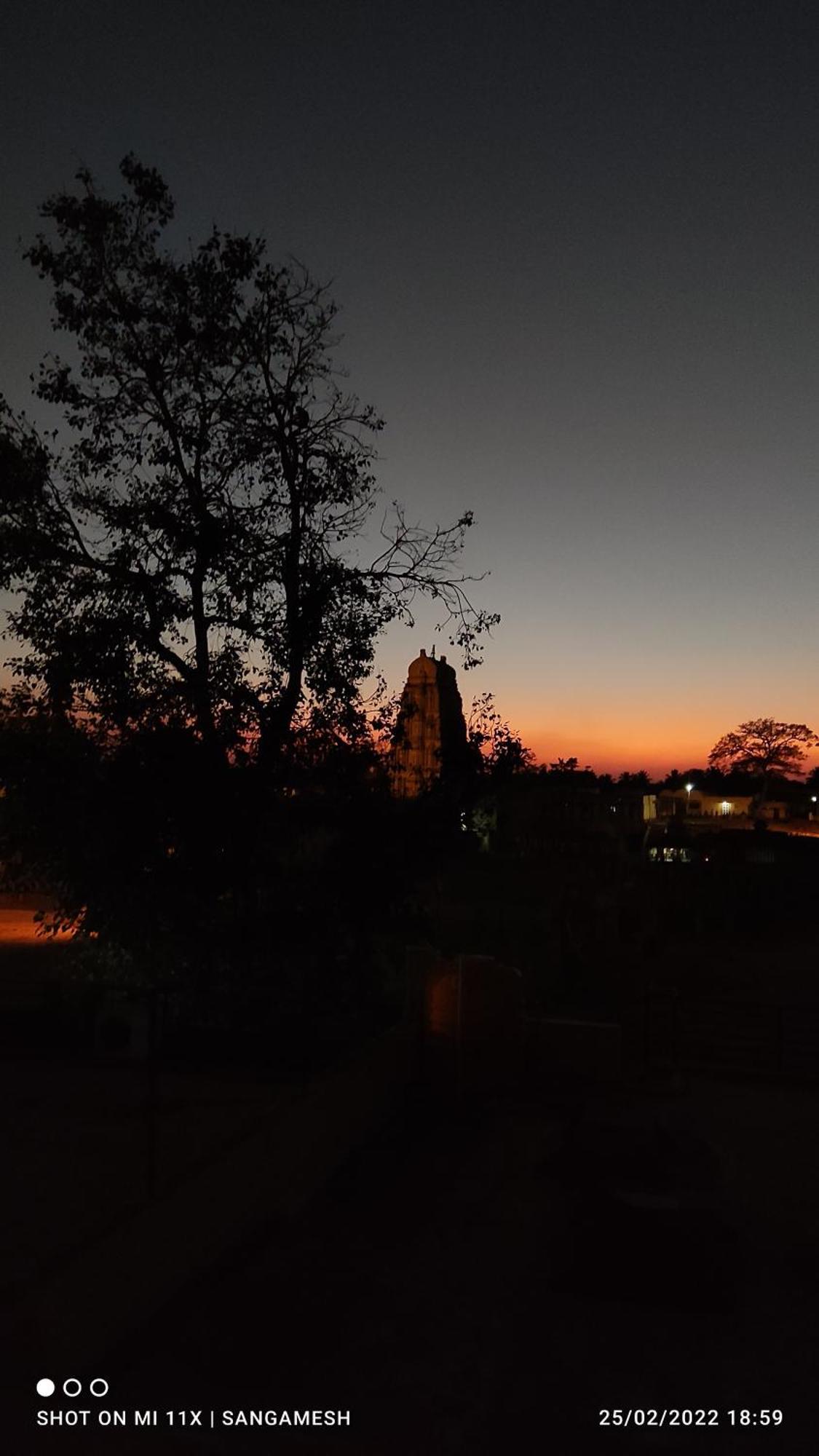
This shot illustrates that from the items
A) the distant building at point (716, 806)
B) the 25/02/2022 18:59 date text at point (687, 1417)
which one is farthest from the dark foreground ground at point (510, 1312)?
the distant building at point (716, 806)

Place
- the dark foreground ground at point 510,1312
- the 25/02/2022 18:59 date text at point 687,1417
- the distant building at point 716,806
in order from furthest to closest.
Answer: the distant building at point 716,806, the 25/02/2022 18:59 date text at point 687,1417, the dark foreground ground at point 510,1312

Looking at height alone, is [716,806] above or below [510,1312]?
above

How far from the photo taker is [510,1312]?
267 inches

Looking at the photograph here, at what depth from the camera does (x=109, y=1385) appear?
560 centimetres

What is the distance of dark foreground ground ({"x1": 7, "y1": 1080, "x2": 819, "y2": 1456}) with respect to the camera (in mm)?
5484

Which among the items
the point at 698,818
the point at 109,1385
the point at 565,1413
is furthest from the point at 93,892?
the point at 698,818

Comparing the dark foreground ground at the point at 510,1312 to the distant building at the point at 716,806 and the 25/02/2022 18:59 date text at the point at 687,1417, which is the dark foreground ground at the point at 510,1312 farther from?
the distant building at the point at 716,806

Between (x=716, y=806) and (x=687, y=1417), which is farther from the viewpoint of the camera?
(x=716, y=806)

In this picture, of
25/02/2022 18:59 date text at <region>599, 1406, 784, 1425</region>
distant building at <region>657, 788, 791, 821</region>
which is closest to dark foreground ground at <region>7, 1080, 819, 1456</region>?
25/02/2022 18:59 date text at <region>599, 1406, 784, 1425</region>

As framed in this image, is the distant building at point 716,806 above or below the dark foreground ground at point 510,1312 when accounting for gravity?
above

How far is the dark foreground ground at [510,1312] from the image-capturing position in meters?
5.48

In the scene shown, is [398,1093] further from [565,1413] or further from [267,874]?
[565,1413]

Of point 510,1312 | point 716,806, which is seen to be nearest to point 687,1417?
point 510,1312

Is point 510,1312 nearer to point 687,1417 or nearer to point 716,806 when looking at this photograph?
point 687,1417
